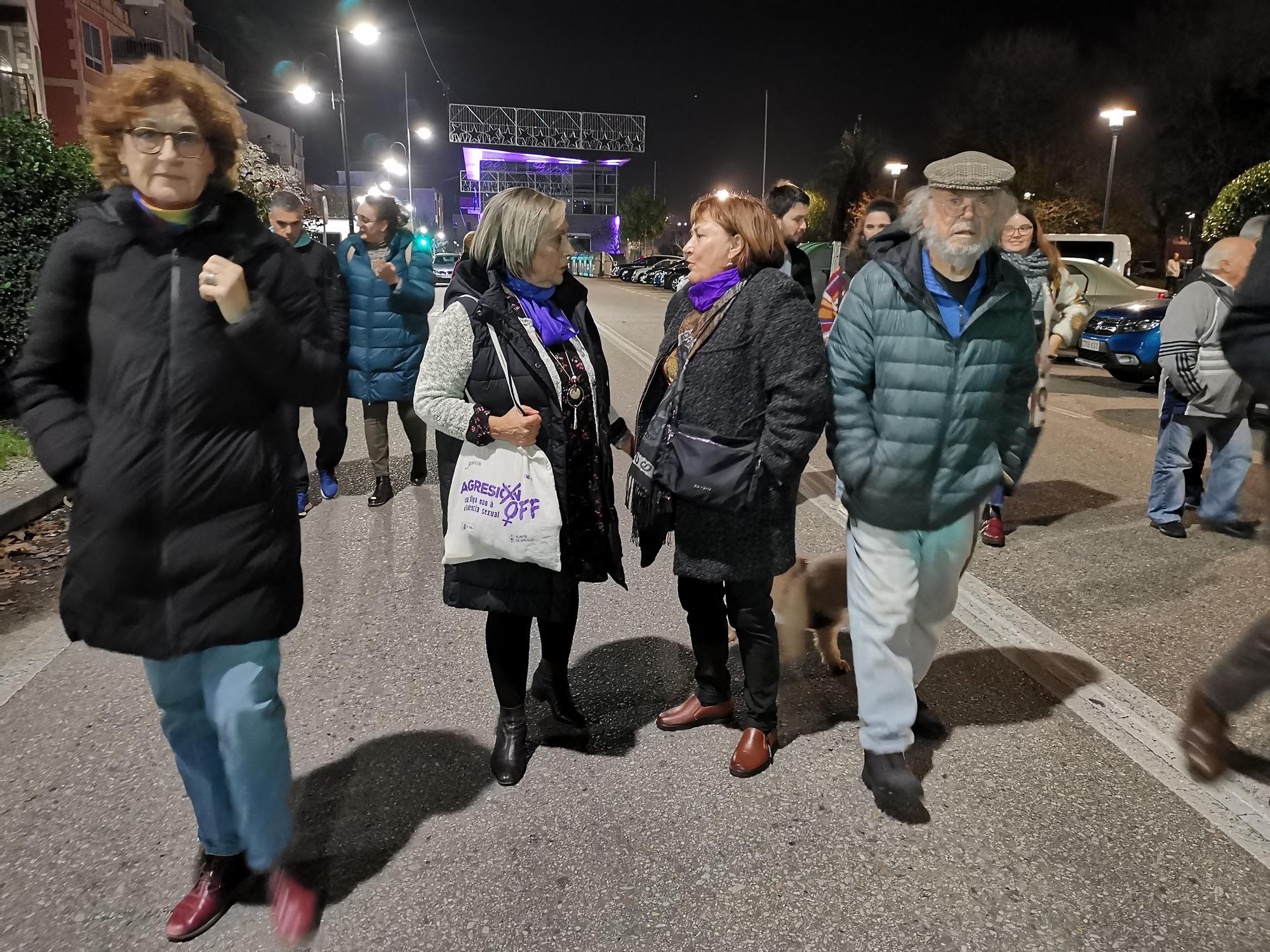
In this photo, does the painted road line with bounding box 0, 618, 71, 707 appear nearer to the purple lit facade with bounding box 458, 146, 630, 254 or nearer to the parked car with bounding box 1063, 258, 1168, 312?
the parked car with bounding box 1063, 258, 1168, 312

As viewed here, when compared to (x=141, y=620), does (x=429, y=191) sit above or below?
above

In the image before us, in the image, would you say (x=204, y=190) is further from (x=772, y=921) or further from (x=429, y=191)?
(x=429, y=191)

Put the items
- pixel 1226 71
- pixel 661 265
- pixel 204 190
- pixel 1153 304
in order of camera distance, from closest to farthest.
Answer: pixel 204 190 → pixel 1153 304 → pixel 1226 71 → pixel 661 265

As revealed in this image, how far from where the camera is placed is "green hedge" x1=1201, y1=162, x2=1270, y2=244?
1400cm

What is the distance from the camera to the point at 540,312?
296cm

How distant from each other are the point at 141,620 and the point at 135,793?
1248mm

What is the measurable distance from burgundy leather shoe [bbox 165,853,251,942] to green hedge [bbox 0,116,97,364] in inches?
251

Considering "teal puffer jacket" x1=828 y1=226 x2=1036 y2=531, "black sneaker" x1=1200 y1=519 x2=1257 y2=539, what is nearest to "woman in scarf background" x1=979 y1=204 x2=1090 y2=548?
"black sneaker" x1=1200 y1=519 x2=1257 y2=539

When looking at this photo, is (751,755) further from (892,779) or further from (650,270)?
(650,270)

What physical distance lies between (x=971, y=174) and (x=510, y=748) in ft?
7.94

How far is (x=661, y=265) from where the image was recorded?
1880 inches

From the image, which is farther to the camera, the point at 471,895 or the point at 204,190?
the point at 471,895

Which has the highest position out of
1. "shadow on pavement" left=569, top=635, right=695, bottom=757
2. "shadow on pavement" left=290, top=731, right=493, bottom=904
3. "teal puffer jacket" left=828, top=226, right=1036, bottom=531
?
"teal puffer jacket" left=828, top=226, right=1036, bottom=531

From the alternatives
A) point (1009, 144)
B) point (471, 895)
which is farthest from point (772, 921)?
point (1009, 144)
